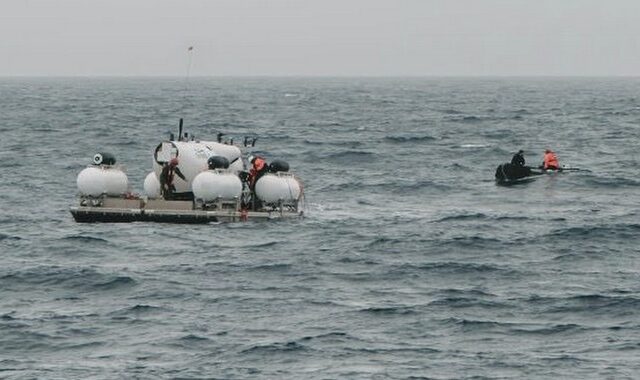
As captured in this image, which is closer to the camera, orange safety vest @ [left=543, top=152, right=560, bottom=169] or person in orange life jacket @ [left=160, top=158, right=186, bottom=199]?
person in orange life jacket @ [left=160, top=158, right=186, bottom=199]

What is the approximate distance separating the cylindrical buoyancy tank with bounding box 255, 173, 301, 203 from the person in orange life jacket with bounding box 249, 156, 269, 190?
0.85ft

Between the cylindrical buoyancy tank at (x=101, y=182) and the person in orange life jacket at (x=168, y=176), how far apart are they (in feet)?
4.09

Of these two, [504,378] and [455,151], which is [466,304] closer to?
[504,378]

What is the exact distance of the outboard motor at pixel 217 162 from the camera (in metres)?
43.0

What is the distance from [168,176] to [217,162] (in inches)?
82.9

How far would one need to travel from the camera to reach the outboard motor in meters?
43.0

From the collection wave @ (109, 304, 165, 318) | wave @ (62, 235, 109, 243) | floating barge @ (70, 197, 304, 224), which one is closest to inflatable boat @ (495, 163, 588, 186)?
floating barge @ (70, 197, 304, 224)

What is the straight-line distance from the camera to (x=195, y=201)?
4334 centimetres

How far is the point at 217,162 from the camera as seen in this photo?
42.9m

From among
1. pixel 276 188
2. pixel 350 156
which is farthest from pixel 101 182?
pixel 350 156

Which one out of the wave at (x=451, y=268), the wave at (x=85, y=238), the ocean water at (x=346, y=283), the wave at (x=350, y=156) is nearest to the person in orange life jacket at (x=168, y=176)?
the ocean water at (x=346, y=283)

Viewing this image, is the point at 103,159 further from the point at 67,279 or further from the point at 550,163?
the point at 550,163

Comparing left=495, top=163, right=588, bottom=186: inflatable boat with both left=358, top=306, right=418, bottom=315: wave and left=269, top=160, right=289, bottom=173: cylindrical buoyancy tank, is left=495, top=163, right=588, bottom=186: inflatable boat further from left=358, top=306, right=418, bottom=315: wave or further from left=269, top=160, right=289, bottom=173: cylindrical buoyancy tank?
left=358, top=306, right=418, bottom=315: wave

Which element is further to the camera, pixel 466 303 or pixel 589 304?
pixel 466 303
